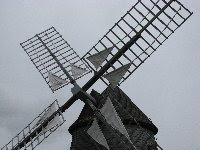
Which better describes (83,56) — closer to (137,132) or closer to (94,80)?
(94,80)

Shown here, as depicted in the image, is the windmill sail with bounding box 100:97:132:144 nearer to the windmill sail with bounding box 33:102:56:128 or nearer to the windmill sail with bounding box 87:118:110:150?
the windmill sail with bounding box 87:118:110:150

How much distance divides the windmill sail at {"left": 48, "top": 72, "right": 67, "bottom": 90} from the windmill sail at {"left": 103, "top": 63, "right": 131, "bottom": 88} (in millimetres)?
2394

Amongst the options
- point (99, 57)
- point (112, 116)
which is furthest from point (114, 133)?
point (99, 57)

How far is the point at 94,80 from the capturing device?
1502cm

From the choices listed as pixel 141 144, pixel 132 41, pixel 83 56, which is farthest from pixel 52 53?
pixel 141 144

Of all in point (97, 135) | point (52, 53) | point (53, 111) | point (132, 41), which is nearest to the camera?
point (97, 135)

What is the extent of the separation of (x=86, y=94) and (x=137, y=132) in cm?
261

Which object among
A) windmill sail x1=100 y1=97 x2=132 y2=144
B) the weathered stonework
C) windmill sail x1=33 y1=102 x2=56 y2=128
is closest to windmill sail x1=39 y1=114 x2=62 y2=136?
windmill sail x1=33 y1=102 x2=56 y2=128

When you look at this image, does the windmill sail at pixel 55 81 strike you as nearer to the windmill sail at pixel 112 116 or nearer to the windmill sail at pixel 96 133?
the windmill sail at pixel 96 133

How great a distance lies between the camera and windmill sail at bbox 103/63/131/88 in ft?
45.3

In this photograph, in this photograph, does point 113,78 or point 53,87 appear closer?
point 113,78

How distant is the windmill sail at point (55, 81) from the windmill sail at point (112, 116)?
243 centimetres

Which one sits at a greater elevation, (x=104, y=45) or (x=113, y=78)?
(x=104, y=45)

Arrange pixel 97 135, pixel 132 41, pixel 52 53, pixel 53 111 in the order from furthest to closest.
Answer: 1. pixel 52 53
2. pixel 53 111
3. pixel 132 41
4. pixel 97 135
